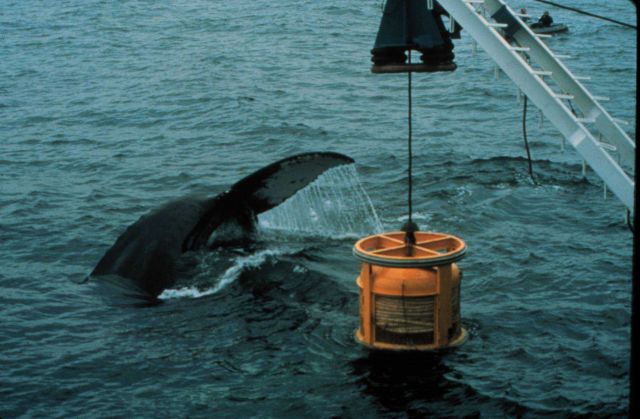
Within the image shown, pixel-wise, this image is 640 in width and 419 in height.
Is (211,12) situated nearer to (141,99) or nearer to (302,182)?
(141,99)

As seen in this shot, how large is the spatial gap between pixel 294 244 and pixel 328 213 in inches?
78.8

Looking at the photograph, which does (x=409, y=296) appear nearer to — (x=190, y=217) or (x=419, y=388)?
(x=419, y=388)

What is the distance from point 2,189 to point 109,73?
38.3ft

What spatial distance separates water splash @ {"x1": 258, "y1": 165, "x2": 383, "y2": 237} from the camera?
11500 millimetres

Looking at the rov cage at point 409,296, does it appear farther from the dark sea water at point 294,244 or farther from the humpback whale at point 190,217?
the humpback whale at point 190,217

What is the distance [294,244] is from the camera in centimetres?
1073

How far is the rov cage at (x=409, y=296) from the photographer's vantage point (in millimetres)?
7473

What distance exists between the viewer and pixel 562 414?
7.09 m

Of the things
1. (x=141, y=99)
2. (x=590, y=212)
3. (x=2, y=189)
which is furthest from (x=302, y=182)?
(x=141, y=99)

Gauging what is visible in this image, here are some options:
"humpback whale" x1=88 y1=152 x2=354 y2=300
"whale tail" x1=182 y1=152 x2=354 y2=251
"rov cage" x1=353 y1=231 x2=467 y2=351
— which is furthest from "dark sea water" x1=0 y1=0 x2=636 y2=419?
"whale tail" x1=182 y1=152 x2=354 y2=251

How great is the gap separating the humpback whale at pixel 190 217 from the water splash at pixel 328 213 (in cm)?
163

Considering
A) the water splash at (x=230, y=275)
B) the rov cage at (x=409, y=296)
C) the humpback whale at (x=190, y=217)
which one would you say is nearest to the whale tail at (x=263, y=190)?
the humpback whale at (x=190, y=217)

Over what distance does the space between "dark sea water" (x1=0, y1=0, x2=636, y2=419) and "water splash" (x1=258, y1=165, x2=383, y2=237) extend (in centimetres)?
6

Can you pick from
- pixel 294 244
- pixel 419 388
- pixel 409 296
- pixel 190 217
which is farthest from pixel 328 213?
pixel 419 388
